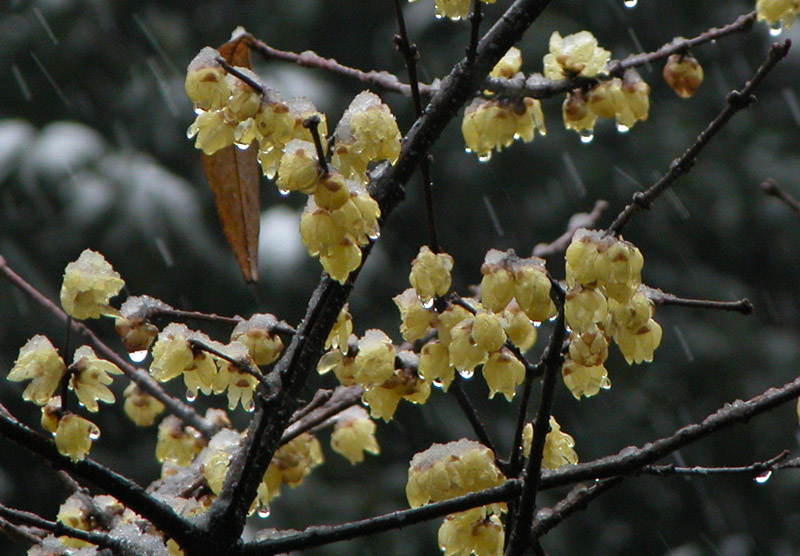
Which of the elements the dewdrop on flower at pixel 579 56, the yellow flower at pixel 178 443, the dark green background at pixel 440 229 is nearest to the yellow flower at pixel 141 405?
the yellow flower at pixel 178 443

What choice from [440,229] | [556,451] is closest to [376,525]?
[556,451]

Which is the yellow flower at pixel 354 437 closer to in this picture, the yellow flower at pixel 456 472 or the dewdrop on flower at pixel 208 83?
the yellow flower at pixel 456 472

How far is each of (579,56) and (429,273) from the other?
274 millimetres

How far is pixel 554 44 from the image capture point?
85 centimetres

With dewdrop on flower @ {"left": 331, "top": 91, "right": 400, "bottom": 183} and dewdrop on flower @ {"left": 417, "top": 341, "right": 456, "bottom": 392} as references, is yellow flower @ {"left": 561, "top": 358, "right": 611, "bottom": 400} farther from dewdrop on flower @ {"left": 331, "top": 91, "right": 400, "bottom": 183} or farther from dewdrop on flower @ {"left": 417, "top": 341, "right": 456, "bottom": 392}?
dewdrop on flower @ {"left": 331, "top": 91, "right": 400, "bottom": 183}

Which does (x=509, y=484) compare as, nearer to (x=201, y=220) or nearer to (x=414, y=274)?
(x=414, y=274)

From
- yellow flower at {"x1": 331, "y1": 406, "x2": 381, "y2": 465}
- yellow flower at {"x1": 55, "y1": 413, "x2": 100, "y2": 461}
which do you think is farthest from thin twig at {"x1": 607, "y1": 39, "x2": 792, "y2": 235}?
yellow flower at {"x1": 331, "y1": 406, "x2": 381, "y2": 465}

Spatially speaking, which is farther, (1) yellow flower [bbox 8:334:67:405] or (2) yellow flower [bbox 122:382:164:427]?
(2) yellow flower [bbox 122:382:164:427]

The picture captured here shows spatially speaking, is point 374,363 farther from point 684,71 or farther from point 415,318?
point 684,71

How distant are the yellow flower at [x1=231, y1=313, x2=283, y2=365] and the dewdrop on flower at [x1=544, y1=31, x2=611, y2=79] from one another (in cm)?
35

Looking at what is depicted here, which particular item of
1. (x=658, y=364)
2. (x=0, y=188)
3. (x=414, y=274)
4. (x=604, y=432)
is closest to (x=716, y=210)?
(x=658, y=364)

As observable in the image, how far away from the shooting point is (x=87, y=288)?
669 millimetres

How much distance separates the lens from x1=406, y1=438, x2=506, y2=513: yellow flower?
2.30 feet

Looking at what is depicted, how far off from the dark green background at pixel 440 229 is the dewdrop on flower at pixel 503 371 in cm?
196
